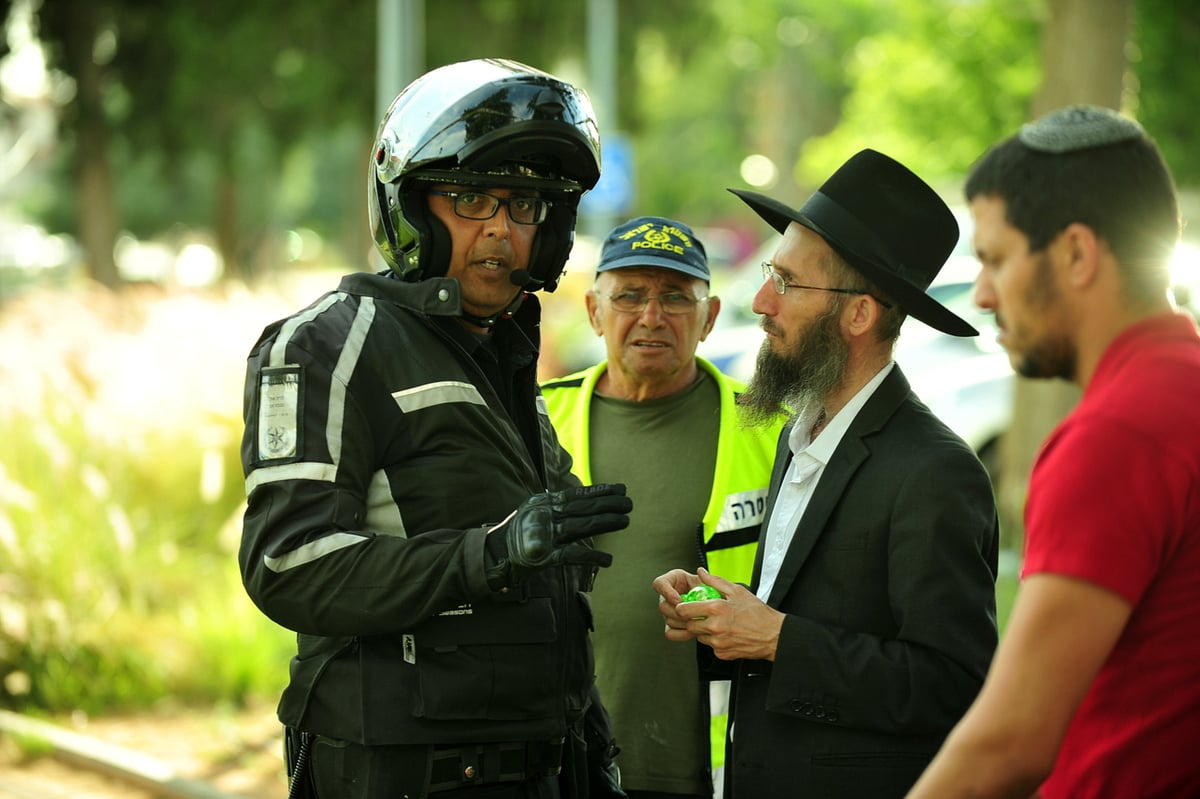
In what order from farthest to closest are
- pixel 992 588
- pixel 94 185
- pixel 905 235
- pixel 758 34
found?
pixel 758 34 < pixel 94 185 < pixel 905 235 < pixel 992 588

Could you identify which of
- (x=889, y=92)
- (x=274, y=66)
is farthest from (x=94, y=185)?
(x=889, y=92)

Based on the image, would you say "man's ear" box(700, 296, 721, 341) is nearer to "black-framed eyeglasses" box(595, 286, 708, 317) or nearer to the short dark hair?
"black-framed eyeglasses" box(595, 286, 708, 317)

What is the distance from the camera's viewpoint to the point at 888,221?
3.46m

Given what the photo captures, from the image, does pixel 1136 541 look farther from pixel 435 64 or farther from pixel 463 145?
pixel 435 64

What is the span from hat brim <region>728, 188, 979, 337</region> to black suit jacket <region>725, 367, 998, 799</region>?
0.24m

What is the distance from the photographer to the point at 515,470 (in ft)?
10.4

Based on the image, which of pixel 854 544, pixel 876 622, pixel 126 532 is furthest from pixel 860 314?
pixel 126 532

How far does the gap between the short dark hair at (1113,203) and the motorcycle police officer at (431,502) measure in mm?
1117

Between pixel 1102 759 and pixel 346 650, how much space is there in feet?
5.08

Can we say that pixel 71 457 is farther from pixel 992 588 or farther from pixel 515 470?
pixel 992 588

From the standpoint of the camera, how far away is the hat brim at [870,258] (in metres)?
3.37

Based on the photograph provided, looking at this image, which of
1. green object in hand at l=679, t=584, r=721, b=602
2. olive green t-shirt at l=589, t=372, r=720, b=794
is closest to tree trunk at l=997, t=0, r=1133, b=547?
olive green t-shirt at l=589, t=372, r=720, b=794

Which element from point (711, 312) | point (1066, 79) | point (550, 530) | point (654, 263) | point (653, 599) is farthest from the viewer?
point (1066, 79)

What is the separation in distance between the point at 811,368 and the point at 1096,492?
1543 millimetres
